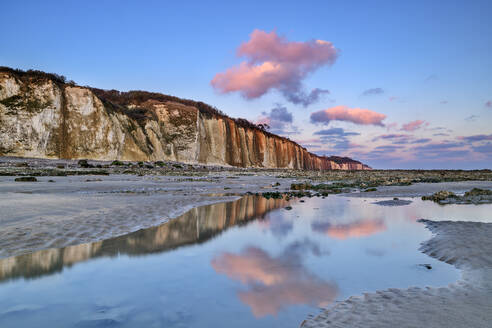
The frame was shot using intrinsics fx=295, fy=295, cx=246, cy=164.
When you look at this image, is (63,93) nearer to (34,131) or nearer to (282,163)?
(34,131)

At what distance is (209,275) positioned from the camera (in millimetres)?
4195

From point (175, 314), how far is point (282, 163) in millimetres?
104180

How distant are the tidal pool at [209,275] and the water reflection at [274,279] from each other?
0.01m

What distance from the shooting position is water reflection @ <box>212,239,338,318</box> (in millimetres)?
3381

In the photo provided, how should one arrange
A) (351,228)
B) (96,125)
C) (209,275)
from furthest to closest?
(96,125), (351,228), (209,275)

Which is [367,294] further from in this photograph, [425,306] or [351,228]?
[351,228]

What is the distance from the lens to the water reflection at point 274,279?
338 centimetres

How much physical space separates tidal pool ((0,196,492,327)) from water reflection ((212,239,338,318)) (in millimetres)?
14

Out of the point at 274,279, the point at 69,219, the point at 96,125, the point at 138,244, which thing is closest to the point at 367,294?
the point at 274,279

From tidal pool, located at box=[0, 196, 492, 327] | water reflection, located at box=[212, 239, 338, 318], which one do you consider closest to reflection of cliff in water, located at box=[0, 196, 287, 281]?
tidal pool, located at box=[0, 196, 492, 327]

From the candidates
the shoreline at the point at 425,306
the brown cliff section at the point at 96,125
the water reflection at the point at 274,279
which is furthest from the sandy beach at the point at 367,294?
the brown cliff section at the point at 96,125

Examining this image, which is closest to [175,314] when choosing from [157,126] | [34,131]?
[34,131]

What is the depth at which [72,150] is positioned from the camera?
37.1m

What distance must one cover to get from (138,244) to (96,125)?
3923 centimetres
